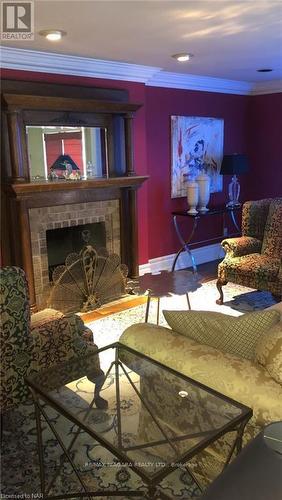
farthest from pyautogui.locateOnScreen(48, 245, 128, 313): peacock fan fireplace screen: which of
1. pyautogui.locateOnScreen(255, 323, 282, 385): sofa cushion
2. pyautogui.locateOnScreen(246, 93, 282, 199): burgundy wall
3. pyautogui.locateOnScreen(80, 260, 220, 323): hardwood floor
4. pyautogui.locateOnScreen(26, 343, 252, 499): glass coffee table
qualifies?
pyautogui.locateOnScreen(246, 93, 282, 199): burgundy wall

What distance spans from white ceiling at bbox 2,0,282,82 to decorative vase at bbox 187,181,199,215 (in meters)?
1.27

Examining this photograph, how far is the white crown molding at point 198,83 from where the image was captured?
4801 millimetres

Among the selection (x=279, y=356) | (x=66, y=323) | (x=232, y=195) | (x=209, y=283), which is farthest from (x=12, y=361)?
(x=232, y=195)

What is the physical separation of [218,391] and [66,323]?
102 cm

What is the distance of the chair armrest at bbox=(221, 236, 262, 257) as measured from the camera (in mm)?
4258

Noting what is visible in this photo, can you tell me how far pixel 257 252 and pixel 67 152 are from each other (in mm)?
2088

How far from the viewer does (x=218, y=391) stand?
1.59 m

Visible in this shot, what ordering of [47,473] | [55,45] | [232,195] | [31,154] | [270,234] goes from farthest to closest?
[232,195] < [270,234] < [31,154] < [55,45] < [47,473]

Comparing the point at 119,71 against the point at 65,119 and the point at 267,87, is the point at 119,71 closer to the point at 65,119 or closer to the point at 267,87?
the point at 65,119

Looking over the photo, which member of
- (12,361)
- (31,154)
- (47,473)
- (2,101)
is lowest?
(47,473)

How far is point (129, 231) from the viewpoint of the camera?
463 cm

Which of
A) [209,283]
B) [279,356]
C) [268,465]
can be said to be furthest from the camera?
[209,283]

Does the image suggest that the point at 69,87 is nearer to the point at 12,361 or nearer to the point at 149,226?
the point at 149,226

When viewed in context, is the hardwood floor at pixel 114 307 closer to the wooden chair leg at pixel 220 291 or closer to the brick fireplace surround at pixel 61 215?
the brick fireplace surround at pixel 61 215
